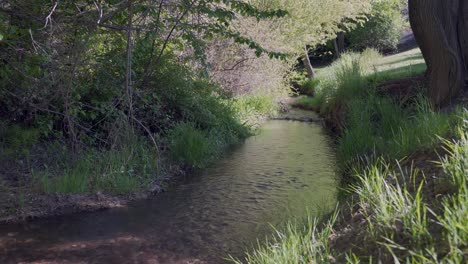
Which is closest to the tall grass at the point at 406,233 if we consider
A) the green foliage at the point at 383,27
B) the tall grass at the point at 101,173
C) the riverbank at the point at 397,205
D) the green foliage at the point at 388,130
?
the riverbank at the point at 397,205

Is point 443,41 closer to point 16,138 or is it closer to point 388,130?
point 388,130

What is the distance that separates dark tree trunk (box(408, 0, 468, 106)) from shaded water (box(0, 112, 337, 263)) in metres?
2.75

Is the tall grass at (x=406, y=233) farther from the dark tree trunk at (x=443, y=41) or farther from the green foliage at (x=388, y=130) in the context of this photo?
the dark tree trunk at (x=443, y=41)

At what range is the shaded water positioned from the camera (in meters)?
6.84

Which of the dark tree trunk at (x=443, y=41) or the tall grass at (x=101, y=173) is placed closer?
the tall grass at (x=101, y=173)

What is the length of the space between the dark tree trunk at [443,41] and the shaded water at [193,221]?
2.75 metres

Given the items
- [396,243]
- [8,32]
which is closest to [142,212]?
[8,32]

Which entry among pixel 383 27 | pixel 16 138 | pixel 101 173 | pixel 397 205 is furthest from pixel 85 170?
pixel 383 27

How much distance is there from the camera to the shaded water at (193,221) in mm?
6836

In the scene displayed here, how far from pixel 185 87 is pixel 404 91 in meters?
5.22

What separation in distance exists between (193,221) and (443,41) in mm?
6515

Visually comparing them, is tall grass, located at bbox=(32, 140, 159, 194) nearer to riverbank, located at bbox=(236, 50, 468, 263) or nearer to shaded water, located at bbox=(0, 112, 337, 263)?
shaded water, located at bbox=(0, 112, 337, 263)

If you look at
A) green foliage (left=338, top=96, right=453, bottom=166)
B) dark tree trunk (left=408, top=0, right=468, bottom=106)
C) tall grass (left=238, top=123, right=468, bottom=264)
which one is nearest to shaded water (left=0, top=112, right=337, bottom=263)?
green foliage (left=338, top=96, right=453, bottom=166)

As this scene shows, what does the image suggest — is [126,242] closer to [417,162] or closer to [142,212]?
[142,212]
